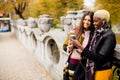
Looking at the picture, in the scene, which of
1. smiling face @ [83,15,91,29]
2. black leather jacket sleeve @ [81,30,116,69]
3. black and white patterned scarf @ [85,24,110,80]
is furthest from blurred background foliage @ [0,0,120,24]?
black leather jacket sleeve @ [81,30,116,69]

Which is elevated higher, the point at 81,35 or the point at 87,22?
the point at 87,22

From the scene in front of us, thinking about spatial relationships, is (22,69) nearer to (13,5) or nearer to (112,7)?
(112,7)

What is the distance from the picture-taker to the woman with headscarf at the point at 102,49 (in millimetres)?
2994

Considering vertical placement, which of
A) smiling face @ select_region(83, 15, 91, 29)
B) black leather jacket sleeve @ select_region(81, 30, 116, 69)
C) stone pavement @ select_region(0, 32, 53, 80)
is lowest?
stone pavement @ select_region(0, 32, 53, 80)

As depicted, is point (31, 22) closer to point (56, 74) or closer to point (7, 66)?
point (7, 66)

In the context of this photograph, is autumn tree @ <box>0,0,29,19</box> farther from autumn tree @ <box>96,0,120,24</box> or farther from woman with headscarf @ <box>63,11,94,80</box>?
woman with headscarf @ <box>63,11,94,80</box>

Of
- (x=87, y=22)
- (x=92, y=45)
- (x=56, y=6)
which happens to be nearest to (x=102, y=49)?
(x=92, y=45)

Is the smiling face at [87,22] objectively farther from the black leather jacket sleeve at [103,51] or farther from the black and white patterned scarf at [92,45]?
the black leather jacket sleeve at [103,51]

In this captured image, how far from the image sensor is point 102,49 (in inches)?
118

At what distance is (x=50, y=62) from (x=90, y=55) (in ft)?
16.2

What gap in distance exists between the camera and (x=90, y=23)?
351 centimetres

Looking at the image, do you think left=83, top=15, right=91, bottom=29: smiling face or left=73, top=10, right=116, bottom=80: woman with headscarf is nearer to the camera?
left=73, top=10, right=116, bottom=80: woman with headscarf

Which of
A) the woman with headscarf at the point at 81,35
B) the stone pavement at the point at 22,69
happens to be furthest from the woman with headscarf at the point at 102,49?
the stone pavement at the point at 22,69

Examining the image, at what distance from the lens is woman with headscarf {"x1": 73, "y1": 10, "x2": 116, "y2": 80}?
299 cm
